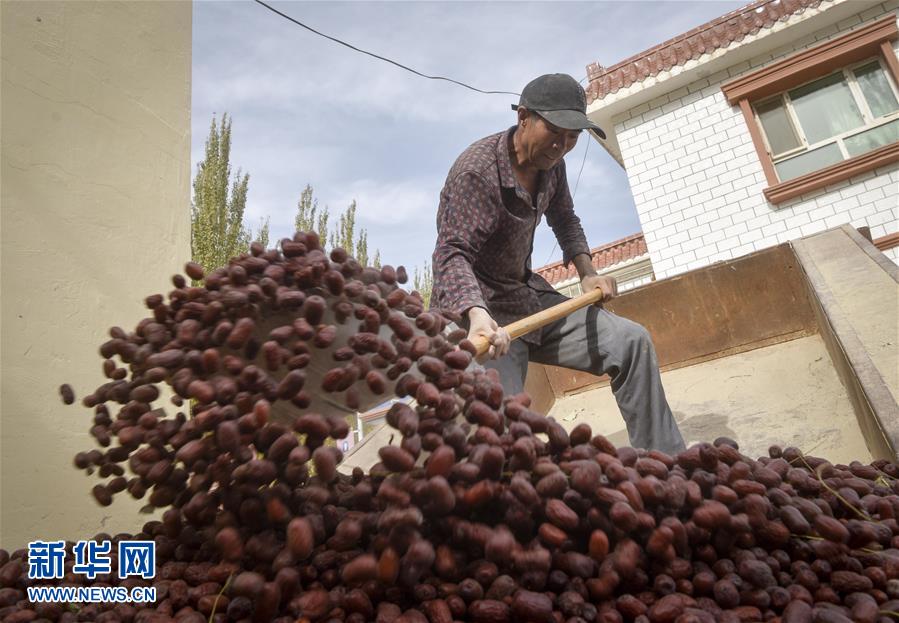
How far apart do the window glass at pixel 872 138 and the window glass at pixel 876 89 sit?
22 cm

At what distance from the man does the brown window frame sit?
6.50m

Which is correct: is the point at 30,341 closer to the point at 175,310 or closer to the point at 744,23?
the point at 175,310

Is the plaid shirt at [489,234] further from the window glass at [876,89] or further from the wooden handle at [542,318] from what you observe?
the window glass at [876,89]

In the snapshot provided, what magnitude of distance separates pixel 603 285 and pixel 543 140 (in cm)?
72

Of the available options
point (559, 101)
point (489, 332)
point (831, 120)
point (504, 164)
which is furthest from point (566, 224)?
point (831, 120)

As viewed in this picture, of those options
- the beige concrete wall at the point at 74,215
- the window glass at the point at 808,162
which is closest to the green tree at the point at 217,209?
the beige concrete wall at the point at 74,215

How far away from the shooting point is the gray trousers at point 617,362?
2.11 m

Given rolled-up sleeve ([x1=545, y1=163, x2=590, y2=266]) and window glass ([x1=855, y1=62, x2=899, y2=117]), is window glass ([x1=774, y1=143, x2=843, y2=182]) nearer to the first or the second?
window glass ([x1=855, y1=62, x2=899, y2=117])

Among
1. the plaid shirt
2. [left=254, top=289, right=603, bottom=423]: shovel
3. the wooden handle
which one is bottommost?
[left=254, top=289, right=603, bottom=423]: shovel

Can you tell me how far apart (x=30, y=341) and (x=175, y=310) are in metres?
0.81

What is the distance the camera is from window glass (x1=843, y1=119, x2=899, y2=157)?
Result: 24.1 ft

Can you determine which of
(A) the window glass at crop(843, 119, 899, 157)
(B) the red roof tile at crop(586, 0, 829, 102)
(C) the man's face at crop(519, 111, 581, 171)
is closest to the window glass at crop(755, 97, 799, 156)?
(A) the window glass at crop(843, 119, 899, 157)

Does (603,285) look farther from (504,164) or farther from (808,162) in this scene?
(808,162)

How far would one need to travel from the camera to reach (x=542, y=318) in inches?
76.7
